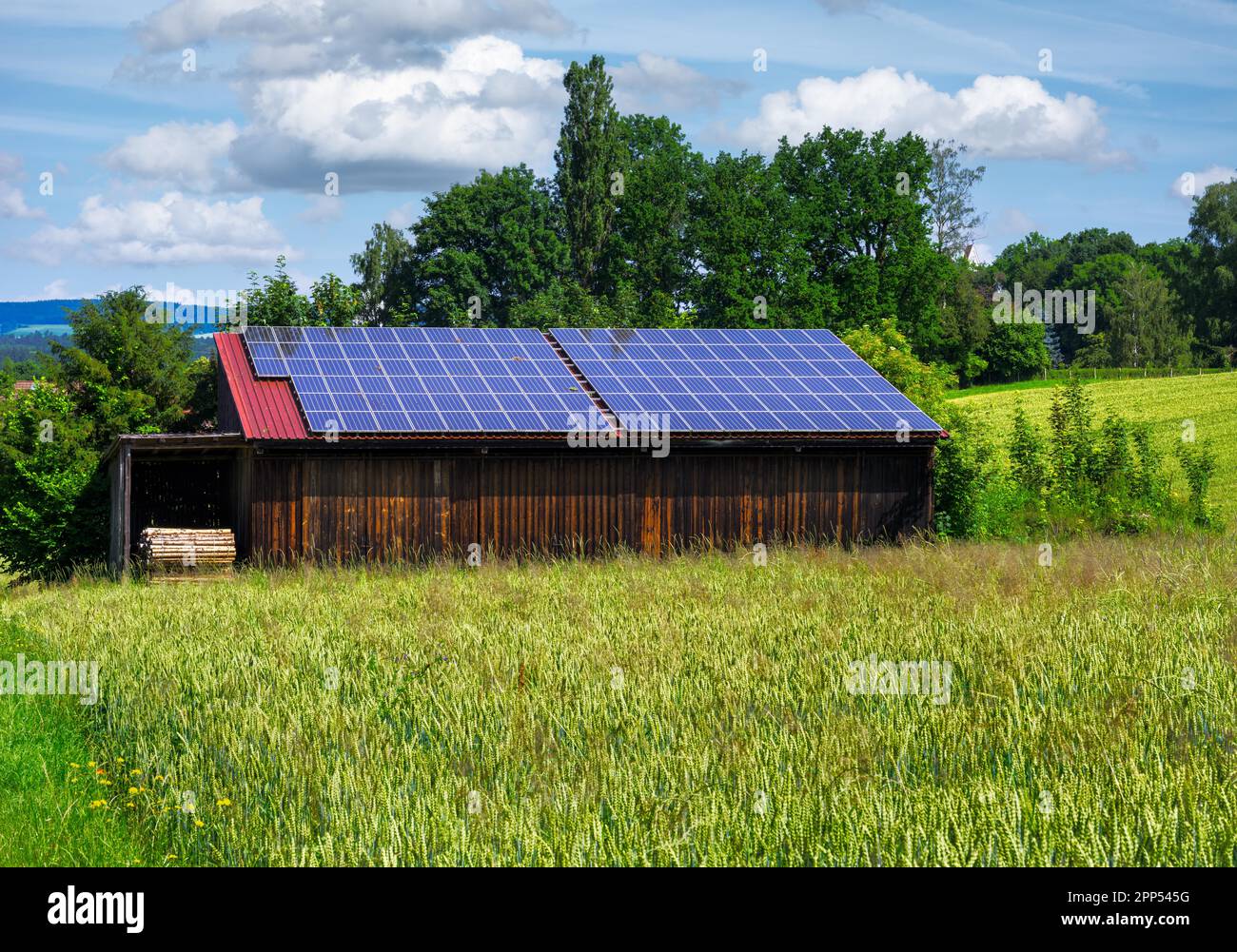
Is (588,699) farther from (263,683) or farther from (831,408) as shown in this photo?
(831,408)

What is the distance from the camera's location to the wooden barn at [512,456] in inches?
857

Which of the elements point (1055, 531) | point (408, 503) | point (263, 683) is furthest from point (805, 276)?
point (263, 683)

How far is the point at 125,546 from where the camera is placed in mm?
21266

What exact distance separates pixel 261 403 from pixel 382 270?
46032 millimetres

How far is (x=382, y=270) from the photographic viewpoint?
67188mm

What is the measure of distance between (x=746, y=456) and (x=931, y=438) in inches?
142

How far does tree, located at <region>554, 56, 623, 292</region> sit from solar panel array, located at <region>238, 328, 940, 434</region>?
1186 inches

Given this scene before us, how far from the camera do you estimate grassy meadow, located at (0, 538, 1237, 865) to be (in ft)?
21.9

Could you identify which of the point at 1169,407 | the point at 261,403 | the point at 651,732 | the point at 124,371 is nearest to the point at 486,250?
the point at 124,371

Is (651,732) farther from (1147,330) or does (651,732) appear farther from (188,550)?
(1147,330)

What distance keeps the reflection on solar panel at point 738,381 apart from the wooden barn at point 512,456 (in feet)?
0.22

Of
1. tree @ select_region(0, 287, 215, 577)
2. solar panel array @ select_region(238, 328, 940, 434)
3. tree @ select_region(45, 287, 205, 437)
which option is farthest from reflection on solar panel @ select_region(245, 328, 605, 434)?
tree @ select_region(45, 287, 205, 437)

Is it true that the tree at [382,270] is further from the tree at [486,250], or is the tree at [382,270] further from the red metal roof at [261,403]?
the red metal roof at [261,403]

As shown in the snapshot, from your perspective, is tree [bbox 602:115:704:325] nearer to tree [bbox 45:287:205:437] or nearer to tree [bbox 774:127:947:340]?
tree [bbox 774:127:947:340]
